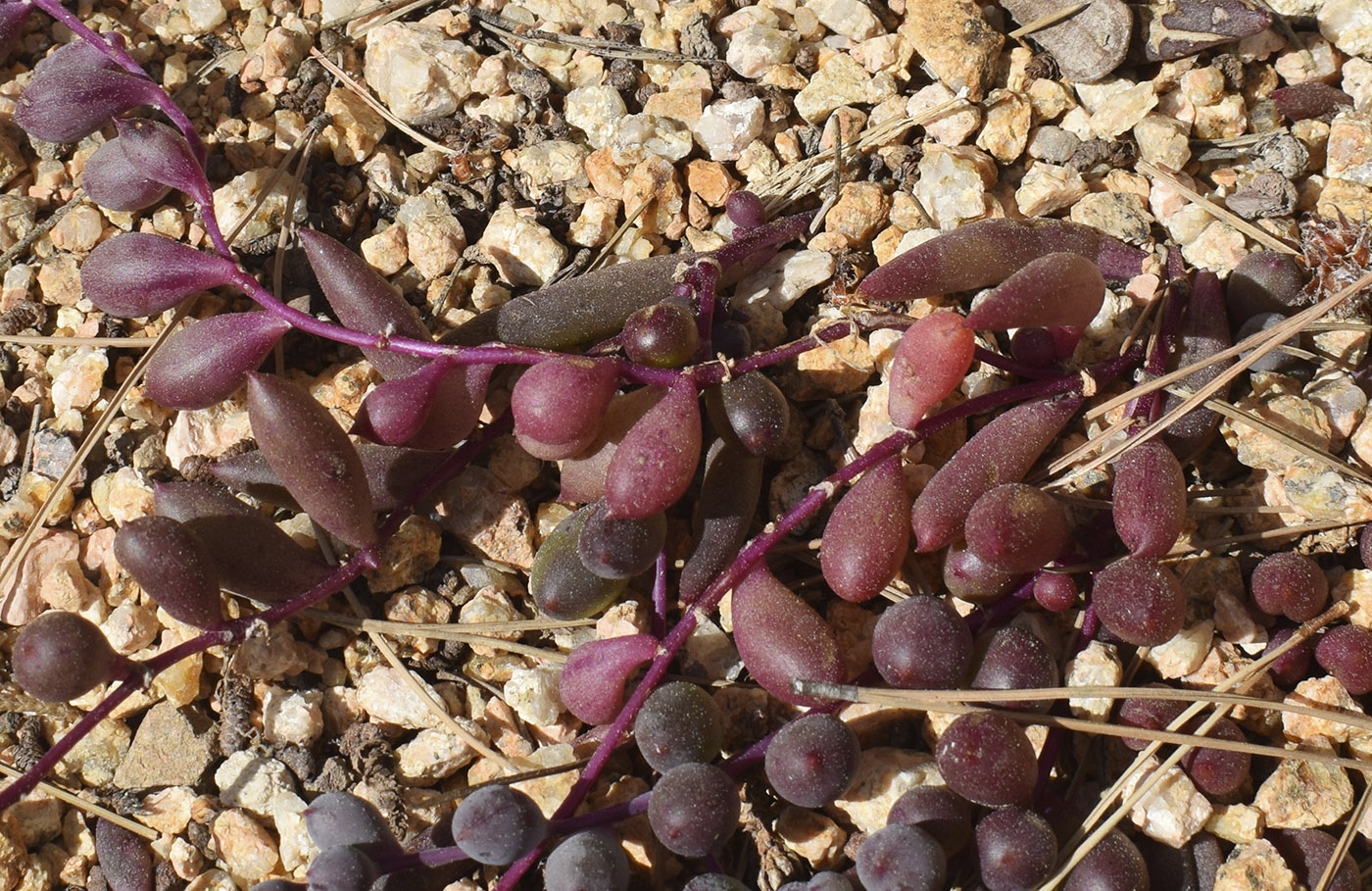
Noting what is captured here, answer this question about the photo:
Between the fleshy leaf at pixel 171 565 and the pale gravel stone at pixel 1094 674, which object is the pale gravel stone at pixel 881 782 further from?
the fleshy leaf at pixel 171 565

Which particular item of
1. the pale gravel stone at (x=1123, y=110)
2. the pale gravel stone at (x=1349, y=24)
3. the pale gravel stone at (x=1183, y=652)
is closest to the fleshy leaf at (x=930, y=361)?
the pale gravel stone at (x=1183, y=652)

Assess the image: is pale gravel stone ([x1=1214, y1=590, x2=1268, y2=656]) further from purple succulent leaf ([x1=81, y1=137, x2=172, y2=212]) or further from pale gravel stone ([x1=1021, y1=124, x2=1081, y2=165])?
purple succulent leaf ([x1=81, y1=137, x2=172, y2=212])

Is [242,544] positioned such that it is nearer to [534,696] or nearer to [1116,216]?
[534,696]

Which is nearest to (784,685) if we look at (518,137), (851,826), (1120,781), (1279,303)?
(851,826)

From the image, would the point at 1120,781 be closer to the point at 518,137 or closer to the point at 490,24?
the point at 518,137

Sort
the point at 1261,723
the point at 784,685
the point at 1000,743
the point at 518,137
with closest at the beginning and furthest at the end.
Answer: the point at 1000,743, the point at 784,685, the point at 1261,723, the point at 518,137

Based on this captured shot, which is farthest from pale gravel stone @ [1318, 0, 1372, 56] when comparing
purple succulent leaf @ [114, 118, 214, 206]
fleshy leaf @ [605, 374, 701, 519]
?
purple succulent leaf @ [114, 118, 214, 206]
